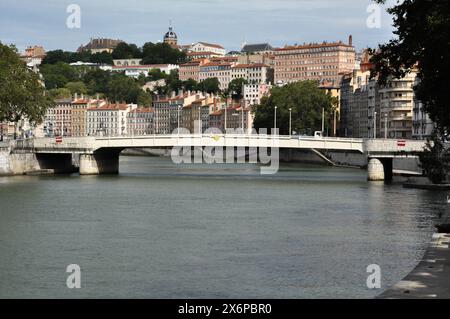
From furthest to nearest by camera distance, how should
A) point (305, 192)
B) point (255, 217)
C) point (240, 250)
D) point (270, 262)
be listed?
1. point (305, 192)
2. point (255, 217)
3. point (240, 250)
4. point (270, 262)

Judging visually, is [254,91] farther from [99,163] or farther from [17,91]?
[99,163]

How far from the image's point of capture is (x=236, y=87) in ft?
639

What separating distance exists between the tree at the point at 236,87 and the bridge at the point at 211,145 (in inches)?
4809

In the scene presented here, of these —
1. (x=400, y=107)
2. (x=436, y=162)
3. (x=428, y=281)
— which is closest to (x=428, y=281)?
(x=428, y=281)

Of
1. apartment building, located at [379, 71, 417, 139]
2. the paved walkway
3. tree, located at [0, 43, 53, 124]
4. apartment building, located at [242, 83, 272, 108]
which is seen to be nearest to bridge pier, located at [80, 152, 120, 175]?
tree, located at [0, 43, 53, 124]

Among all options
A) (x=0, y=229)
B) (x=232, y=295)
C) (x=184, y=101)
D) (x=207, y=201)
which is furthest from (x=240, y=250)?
(x=184, y=101)

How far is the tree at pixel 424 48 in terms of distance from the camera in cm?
2659

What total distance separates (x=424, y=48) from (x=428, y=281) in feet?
33.5

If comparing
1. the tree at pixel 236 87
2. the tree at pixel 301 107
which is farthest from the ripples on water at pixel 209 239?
the tree at pixel 236 87

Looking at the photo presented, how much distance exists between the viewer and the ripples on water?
77.4 feet

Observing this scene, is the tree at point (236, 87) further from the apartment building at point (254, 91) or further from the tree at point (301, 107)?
the tree at point (301, 107)

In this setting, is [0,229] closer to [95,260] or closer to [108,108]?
[95,260]

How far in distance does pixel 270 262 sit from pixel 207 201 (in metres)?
19.9

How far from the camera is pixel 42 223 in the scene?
36188mm
